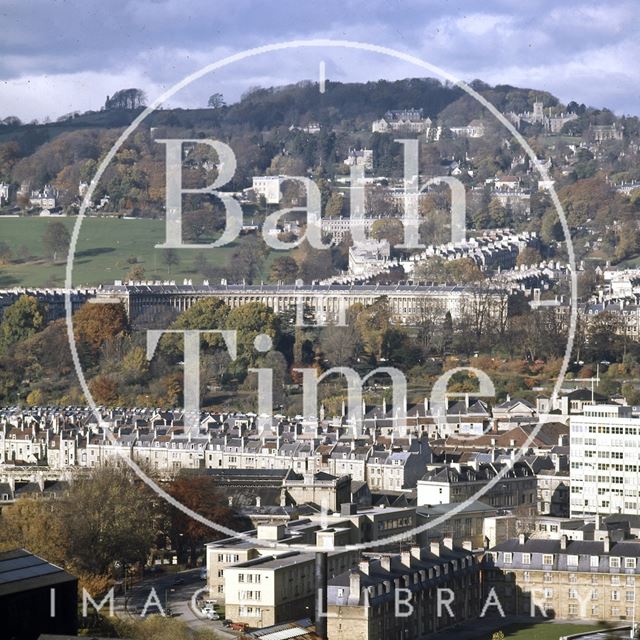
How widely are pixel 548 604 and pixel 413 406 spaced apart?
20.8 metres

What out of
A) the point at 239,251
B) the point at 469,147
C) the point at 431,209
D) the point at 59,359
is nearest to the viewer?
the point at 59,359

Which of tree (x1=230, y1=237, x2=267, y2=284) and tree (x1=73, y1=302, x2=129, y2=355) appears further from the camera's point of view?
tree (x1=230, y1=237, x2=267, y2=284)

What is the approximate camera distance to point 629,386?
2068 inches

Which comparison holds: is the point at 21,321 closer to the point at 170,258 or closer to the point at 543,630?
the point at 170,258

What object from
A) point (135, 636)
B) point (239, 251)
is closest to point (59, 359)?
point (239, 251)

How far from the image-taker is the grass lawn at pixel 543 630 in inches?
1139

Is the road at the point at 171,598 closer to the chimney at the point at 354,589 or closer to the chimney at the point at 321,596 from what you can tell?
the chimney at the point at 321,596

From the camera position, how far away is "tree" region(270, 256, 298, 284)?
81188mm

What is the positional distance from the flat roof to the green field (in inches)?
2061

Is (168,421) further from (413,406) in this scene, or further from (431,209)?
(431,209)

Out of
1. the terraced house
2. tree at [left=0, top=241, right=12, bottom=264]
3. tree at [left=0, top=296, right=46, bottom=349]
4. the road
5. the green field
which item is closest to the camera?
the road

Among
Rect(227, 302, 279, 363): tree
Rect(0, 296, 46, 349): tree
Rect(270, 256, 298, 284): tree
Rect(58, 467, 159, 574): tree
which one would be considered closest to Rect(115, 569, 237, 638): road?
Rect(58, 467, 159, 574): tree

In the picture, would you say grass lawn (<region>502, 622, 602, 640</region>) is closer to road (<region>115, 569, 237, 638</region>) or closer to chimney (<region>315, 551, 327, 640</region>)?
chimney (<region>315, 551, 327, 640</region>)

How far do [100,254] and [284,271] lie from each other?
7659 millimetres
